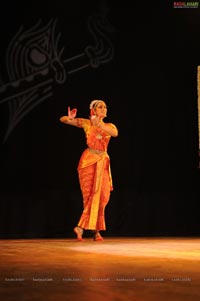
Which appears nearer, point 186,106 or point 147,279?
point 147,279

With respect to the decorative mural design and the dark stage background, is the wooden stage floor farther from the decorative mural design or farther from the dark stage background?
the decorative mural design

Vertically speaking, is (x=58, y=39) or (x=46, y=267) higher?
(x=58, y=39)

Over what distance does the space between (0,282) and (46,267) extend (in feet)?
1.74

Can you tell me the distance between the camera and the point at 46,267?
258 cm

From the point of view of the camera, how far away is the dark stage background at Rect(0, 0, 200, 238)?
5.12m

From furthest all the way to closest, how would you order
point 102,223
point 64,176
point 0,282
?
point 64,176
point 102,223
point 0,282

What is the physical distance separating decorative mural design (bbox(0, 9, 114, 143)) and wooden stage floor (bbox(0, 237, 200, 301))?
2110 mm

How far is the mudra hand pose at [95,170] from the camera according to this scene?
4637 mm

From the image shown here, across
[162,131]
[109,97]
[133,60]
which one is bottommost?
[162,131]

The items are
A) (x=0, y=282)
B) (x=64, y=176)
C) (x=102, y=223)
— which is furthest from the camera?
(x=64, y=176)

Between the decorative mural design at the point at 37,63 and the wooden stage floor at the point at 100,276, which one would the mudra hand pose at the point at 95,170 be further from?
the wooden stage floor at the point at 100,276

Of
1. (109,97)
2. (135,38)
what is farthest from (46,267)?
(135,38)

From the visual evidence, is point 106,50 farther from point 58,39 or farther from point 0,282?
point 0,282

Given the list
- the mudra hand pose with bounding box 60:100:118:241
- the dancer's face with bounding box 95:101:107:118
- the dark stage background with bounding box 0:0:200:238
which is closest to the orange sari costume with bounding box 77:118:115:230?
the mudra hand pose with bounding box 60:100:118:241
